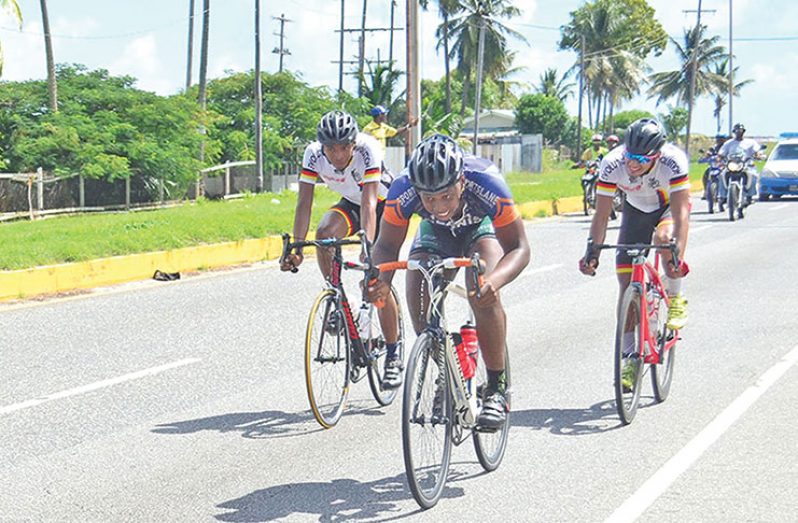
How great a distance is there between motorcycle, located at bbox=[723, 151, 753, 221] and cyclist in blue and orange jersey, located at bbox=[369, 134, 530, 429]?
1805 centimetres

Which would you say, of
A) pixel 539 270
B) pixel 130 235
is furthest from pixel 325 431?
pixel 130 235

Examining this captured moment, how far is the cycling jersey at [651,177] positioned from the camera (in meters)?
7.58

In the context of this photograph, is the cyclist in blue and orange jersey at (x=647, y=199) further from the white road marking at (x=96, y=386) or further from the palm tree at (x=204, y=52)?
the palm tree at (x=204, y=52)

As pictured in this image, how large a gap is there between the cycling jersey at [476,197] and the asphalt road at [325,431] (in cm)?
130

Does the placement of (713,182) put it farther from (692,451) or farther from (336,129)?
(692,451)

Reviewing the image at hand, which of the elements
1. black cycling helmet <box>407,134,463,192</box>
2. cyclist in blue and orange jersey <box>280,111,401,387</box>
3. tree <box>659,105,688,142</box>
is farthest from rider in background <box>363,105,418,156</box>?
tree <box>659,105,688,142</box>

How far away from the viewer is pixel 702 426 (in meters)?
7.00

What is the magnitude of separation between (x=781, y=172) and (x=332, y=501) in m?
27.3

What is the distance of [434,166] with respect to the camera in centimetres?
532

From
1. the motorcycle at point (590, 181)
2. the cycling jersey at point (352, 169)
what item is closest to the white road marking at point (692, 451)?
the cycling jersey at point (352, 169)

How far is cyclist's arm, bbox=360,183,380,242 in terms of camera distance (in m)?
7.57

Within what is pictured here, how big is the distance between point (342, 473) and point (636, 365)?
7.02 feet

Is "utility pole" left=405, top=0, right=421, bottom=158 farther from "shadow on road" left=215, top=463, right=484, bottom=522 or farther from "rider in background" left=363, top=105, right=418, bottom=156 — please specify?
"shadow on road" left=215, top=463, right=484, bottom=522

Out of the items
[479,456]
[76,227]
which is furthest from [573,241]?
[479,456]
